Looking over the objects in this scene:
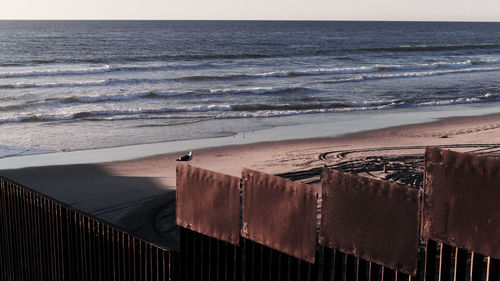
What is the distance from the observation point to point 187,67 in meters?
44.5

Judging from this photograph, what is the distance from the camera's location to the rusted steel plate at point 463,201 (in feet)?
11.0

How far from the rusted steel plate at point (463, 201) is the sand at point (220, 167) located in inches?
233

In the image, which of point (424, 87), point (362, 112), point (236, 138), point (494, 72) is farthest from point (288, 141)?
point (494, 72)

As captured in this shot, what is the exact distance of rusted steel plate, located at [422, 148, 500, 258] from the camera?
11.0 ft

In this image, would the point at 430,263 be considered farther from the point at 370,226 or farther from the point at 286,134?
the point at 286,134

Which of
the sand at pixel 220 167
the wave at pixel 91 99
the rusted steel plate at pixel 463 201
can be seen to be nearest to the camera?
the rusted steel plate at pixel 463 201

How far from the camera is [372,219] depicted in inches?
144

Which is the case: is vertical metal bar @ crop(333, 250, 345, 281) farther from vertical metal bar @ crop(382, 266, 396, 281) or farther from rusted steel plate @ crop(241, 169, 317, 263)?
vertical metal bar @ crop(382, 266, 396, 281)

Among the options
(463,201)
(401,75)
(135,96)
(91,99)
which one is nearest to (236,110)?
(135,96)

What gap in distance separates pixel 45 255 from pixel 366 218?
3.50 meters

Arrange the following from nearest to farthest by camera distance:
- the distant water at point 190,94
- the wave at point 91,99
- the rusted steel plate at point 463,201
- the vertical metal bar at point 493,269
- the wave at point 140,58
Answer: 1. the rusted steel plate at point 463,201
2. the vertical metal bar at point 493,269
3. the distant water at point 190,94
4. the wave at point 91,99
5. the wave at point 140,58

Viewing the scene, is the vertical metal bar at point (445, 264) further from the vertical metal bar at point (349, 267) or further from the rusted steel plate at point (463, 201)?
the vertical metal bar at point (349, 267)

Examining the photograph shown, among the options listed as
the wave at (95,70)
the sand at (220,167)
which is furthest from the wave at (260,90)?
the wave at (95,70)

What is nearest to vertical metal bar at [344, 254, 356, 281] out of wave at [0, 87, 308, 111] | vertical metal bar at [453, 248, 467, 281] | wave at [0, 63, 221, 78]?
vertical metal bar at [453, 248, 467, 281]
